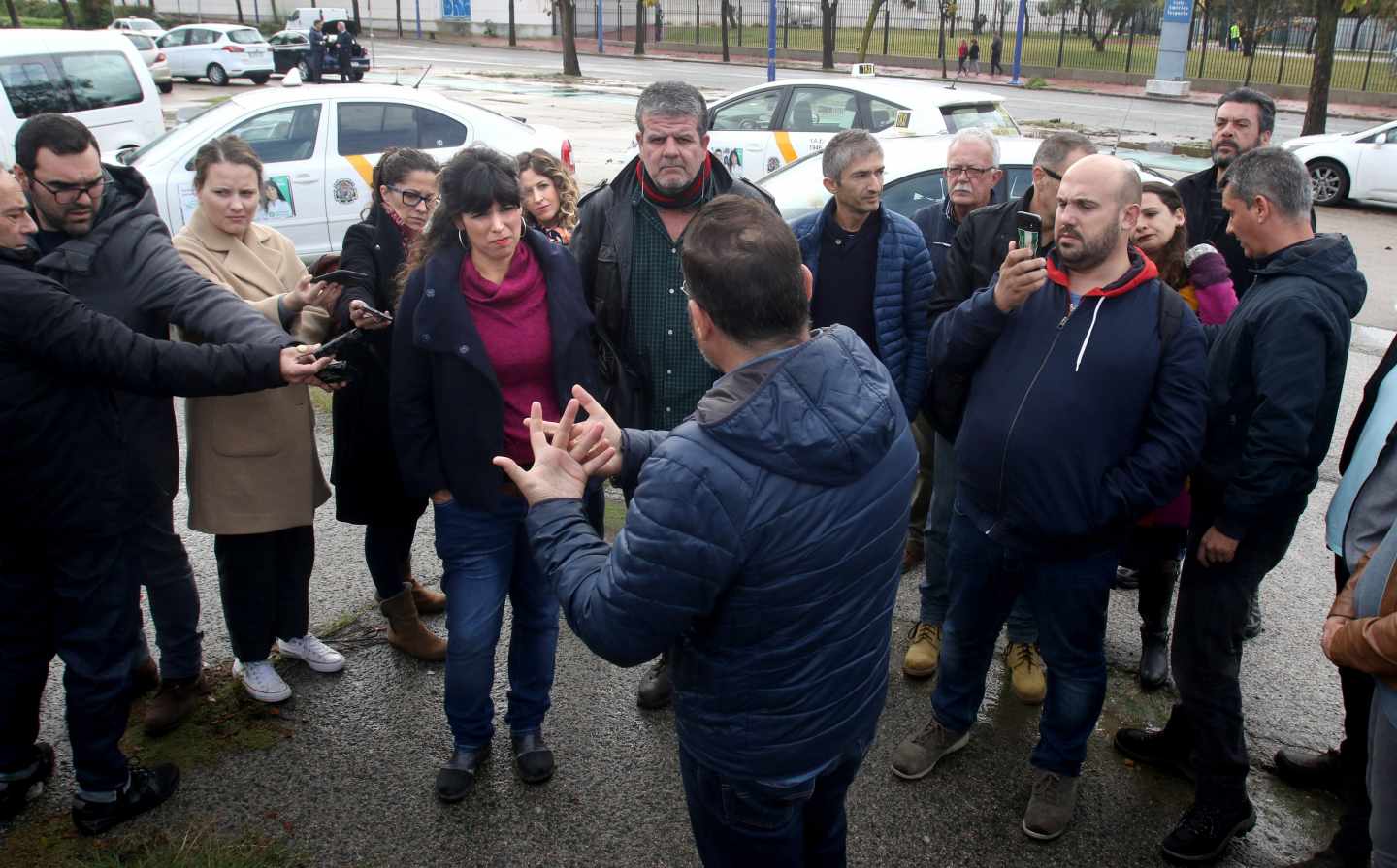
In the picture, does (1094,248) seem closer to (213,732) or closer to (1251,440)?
(1251,440)

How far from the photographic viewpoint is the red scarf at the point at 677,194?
11.2ft

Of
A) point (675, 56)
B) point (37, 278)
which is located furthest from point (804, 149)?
point (675, 56)

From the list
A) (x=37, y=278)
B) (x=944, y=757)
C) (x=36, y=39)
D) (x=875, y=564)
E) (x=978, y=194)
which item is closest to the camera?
(x=875, y=564)

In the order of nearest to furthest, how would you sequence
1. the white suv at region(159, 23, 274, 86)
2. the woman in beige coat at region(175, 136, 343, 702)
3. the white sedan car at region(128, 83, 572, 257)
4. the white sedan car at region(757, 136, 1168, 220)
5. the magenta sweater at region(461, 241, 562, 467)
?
the magenta sweater at region(461, 241, 562, 467)
the woman in beige coat at region(175, 136, 343, 702)
the white sedan car at region(757, 136, 1168, 220)
the white sedan car at region(128, 83, 572, 257)
the white suv at region(159, 23, 274, 86)

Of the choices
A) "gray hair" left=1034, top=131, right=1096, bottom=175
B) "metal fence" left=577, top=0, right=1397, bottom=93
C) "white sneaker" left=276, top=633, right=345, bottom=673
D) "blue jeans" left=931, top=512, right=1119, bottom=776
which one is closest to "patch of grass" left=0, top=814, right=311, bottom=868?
"white sneaker" left=276, top=633, right=345, bottom=673

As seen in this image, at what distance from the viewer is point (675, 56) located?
44.0 m

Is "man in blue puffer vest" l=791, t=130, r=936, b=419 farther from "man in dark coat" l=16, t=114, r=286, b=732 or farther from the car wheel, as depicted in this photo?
the car wheel

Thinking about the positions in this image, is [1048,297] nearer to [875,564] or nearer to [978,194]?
[875,564]

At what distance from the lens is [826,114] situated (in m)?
10.0

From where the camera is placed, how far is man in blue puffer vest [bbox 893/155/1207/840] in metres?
2.74

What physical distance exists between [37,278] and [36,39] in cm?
1083

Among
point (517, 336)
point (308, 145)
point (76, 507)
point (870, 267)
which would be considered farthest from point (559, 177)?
point (308, 145)

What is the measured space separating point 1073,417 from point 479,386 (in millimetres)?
1617

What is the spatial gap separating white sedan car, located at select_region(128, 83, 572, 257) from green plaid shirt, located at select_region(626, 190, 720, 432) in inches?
232
